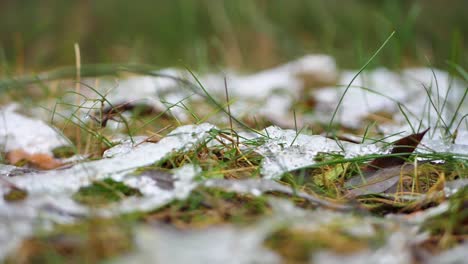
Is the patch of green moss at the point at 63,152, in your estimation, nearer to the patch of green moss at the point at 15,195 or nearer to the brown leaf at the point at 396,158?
the patch of green moss at the point at 15,195

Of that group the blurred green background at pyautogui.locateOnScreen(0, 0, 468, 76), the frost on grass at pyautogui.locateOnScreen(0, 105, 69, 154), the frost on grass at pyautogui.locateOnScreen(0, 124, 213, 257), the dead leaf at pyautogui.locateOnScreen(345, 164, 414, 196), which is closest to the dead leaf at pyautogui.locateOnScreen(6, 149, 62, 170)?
the frost on grass at pyautogui.locateOnScreen(0, 105, 69, 154)

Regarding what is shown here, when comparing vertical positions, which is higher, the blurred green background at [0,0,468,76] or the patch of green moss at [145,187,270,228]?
the blurred green background at [0,0,468,76]

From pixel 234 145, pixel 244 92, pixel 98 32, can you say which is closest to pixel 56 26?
pixel 98 32

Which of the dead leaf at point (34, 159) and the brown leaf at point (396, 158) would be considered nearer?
the brown leaf at point (396, 158)

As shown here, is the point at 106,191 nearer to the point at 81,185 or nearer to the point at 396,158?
the point at 81,185

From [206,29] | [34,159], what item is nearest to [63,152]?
[34,159]

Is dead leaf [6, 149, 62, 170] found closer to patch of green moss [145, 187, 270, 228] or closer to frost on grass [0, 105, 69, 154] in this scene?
frost on grass [0, 105, 69, 154]

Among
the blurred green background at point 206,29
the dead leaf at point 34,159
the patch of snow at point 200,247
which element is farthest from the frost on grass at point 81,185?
the blurred green background at point 206,29
